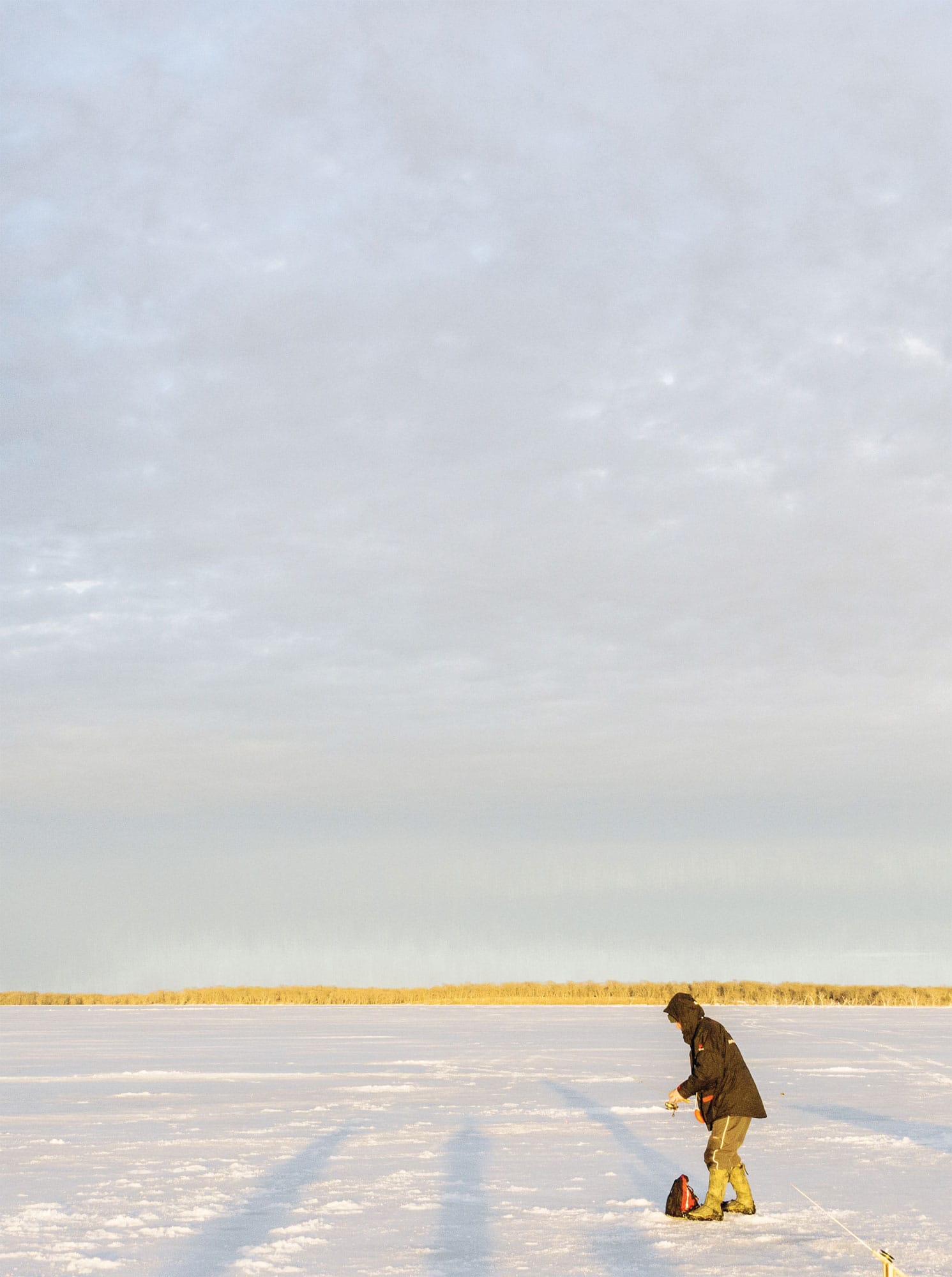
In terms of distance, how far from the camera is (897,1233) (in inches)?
320

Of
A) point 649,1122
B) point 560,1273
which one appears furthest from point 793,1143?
point 560,1273

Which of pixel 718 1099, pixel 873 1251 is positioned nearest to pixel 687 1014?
pixel 718 1099

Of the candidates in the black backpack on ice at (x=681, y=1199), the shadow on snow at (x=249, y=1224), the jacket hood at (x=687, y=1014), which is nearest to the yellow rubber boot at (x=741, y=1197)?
the black backpack on ice at (x=681, y=1199)

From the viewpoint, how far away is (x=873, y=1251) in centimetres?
737

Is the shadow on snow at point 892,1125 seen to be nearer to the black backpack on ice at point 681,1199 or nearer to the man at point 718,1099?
the man at point 718,1099

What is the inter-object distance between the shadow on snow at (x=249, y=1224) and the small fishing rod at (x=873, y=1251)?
350cm

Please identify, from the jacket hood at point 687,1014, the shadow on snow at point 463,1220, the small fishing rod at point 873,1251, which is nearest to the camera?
the small fishing rod at point 873,1251

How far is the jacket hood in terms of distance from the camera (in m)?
8.82

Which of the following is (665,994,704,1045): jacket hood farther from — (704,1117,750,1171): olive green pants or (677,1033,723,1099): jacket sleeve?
(704,1117,750,1171): olive green pants

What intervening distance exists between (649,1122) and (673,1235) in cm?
595

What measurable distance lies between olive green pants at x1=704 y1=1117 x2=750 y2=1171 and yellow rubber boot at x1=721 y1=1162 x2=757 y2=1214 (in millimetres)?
118

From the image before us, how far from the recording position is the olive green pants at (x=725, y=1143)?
8.59 m

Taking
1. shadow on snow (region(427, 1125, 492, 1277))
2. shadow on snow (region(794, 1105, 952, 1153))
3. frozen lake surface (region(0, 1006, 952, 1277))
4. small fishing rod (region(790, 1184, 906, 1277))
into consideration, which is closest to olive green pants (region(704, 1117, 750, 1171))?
frozen lake surface (region(0, 1006, 952, 1277))

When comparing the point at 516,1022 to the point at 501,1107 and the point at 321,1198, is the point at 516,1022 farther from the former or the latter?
the point at 321,1198
